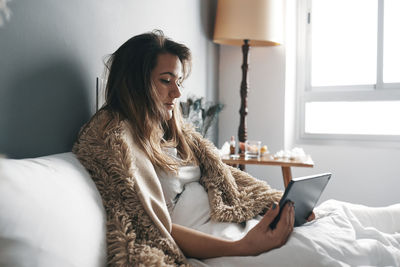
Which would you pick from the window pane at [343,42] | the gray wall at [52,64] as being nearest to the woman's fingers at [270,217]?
the gray wall at [52,64]

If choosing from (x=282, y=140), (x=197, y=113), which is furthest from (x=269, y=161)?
(x=282, y=140)

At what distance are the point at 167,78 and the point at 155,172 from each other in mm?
354

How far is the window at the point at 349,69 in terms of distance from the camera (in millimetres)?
2684

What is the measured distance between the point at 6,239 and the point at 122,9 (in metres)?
1.16

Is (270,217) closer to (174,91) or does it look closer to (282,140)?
(174,91)

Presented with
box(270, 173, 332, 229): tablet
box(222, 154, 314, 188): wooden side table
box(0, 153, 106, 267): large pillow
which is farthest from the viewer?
box(222, 154, 314, 188): wooden side table

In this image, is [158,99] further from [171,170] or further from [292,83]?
[292,83]

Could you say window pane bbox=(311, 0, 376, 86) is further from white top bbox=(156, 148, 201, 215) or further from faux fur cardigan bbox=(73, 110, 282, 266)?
faux fur cardigan bbox=(73, 110, 282, 266)

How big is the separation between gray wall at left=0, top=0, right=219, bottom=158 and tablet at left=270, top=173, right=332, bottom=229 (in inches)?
29.0

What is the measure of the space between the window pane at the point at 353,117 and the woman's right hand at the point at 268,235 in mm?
2071

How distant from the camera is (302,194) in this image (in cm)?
104

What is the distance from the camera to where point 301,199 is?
1.06 meters

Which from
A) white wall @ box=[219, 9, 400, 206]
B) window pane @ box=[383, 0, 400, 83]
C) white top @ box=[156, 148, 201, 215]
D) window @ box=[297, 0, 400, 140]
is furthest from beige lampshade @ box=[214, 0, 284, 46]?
white top @ box=[156, 148, 201, 215]

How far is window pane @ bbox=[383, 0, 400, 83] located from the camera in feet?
8.71
